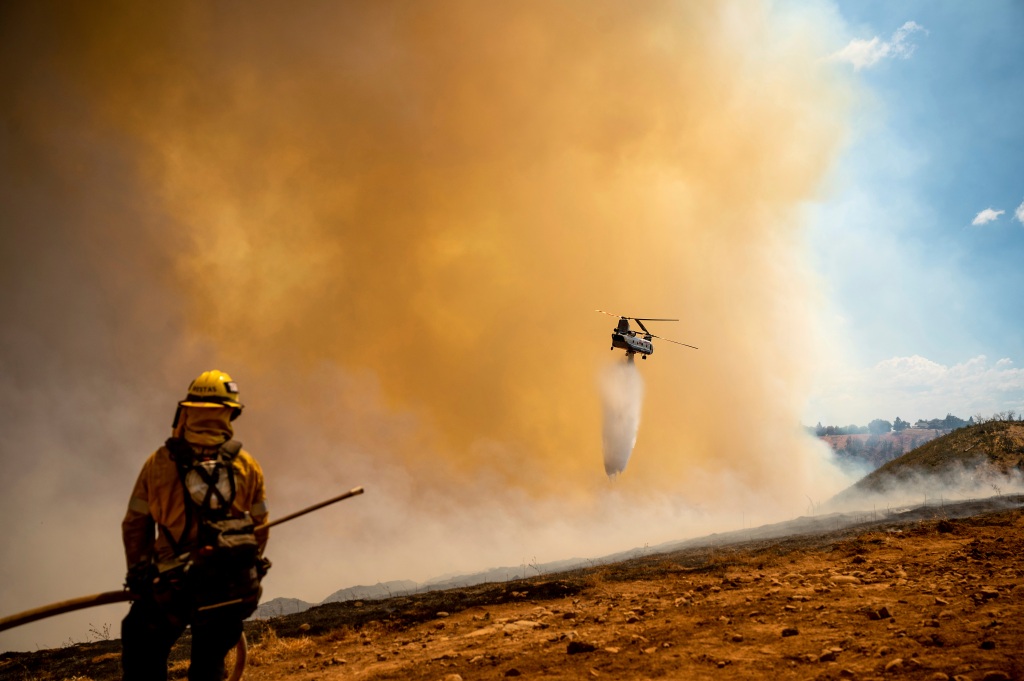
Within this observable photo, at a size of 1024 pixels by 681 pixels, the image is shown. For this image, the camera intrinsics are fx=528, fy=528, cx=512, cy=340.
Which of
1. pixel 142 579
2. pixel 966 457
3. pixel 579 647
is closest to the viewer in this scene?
pixel 142 579

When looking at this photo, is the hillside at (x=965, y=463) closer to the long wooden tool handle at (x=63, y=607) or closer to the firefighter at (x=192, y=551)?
the firefighter at (x=192, y=551)

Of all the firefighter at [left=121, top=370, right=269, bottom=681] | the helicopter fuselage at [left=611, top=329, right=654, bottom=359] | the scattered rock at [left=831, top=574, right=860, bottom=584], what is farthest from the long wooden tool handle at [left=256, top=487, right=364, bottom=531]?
the helicopter fuselage at [left=611, top=329, right=654, bottom=359]

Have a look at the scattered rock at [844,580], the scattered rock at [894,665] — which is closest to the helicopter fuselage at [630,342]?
the scattered rock at [844,580]

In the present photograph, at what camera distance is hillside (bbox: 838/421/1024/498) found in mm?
33250

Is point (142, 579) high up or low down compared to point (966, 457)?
up

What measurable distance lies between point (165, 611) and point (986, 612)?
8361 millimetres

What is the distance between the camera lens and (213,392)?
4.70 metres

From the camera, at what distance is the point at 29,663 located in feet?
37.8

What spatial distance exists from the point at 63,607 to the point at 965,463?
4665 centimetres

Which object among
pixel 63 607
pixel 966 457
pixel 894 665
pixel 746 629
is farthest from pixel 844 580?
pixel 966 457

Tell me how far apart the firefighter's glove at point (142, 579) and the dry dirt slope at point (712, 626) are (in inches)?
154

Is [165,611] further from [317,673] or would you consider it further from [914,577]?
[914,577]

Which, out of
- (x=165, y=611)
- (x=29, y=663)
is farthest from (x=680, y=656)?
(x=29, y=663)

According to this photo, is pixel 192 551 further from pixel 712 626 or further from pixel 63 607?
pixel 712 626
